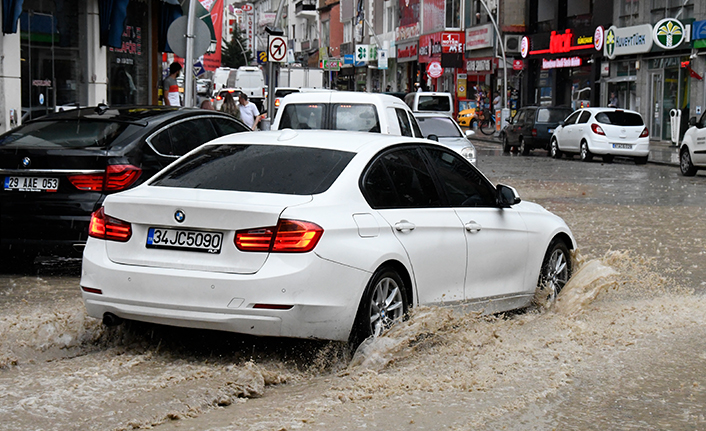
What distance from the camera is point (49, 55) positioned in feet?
67.7

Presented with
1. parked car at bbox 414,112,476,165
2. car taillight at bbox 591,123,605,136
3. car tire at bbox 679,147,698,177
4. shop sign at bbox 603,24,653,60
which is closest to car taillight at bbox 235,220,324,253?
parked car at bbox 414,112,476,165

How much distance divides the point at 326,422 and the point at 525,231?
126 inches

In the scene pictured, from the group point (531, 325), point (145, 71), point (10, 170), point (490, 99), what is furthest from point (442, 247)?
point (490, 99)

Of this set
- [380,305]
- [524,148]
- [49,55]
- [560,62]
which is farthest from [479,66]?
[380,305]

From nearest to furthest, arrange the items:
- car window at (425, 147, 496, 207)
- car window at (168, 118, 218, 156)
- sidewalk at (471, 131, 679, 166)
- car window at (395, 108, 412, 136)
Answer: car window at (425, 147, 496, 207), car window at (168, 118, 218, 156), car window at (395, 108, 412, 136), sidewalk at (471, 131, 679, 166)

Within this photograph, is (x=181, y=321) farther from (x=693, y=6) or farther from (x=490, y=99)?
(x=490, y=99)

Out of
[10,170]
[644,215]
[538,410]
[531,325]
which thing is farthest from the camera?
[644,215]

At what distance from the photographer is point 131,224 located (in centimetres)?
589

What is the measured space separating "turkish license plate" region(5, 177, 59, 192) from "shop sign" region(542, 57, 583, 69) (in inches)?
1606

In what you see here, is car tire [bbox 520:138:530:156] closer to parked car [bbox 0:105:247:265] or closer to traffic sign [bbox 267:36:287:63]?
traffic sign [bbox 267:36:287:63]

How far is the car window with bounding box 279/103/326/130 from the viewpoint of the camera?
48.7ft

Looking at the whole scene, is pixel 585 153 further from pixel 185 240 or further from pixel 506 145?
pixel 185 240

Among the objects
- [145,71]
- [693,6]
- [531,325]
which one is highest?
[693,6]

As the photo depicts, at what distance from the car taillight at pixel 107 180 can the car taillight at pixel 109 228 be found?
3.08 metres
